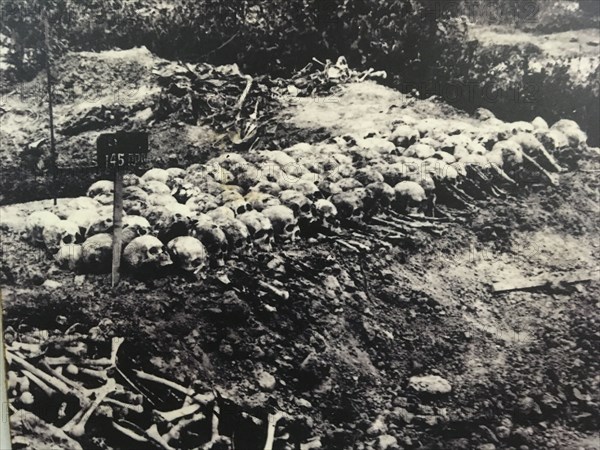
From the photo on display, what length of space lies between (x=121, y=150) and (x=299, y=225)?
539 millimetres

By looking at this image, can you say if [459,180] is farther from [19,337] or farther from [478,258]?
[19,337]

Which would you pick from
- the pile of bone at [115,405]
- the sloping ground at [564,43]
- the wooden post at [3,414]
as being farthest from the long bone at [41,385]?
the sloping ground at [564,43]

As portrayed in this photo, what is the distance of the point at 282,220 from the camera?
1.60m

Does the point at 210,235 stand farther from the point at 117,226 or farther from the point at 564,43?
the point at 564,43

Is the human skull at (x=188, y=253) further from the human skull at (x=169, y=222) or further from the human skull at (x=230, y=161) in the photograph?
the human skull at (x=230, y=161)

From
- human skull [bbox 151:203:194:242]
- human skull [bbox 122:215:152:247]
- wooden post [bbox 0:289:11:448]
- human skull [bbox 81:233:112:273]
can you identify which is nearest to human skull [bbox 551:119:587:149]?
human skull [bbox 151:203:194:242]

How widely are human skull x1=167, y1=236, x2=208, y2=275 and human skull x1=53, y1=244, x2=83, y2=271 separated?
9.4 inches

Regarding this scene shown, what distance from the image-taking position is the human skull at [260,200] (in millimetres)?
1609

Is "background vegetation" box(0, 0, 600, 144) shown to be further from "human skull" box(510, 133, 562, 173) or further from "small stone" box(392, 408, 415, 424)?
"small stone" box(392, 408, 415, 424)

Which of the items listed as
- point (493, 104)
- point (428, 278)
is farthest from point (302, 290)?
point (493, 104)

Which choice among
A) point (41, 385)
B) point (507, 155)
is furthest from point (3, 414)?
point (507, 155)

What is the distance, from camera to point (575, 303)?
173cm

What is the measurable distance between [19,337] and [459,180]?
1.32m

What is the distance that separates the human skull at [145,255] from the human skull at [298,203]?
358 millimetres
